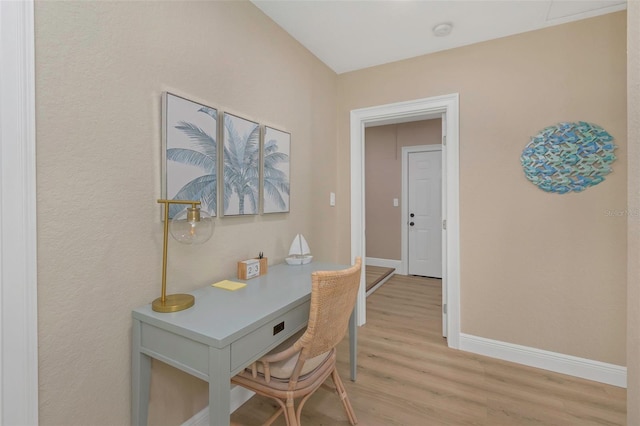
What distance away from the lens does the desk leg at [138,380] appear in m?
1.23

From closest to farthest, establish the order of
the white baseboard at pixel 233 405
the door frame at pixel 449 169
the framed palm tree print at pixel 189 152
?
the framed palm tree print at pixel 189 152, the white baseboard at pixel 233 405, the door frame at pixel 449 169

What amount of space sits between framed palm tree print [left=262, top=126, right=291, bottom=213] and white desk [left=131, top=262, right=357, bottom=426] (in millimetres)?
687

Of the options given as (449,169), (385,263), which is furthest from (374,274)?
(449,169)

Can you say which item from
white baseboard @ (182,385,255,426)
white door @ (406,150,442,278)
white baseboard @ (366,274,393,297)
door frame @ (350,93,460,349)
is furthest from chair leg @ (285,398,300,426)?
white door @ (406,150,442,278)

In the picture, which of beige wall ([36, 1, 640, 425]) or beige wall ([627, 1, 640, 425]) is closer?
beige wall ([627, 1, 640, 425])

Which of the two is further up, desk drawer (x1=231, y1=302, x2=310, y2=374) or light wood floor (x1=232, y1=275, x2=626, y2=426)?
desk drawer (x1=231, y1=302, x2=310, y2=374)

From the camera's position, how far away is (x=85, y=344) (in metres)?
1.11

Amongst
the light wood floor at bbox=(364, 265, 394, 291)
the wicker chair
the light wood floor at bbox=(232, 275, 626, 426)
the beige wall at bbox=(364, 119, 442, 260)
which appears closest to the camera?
the wicker chair

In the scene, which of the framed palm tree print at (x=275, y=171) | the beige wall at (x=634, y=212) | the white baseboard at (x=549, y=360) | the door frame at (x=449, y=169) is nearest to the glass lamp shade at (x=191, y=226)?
the framed palm tree print at (x=275, y=171)

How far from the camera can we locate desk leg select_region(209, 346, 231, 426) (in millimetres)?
1012

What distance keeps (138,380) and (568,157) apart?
2811mm

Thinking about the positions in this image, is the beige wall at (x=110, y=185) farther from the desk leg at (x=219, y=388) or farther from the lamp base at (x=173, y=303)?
the desk leg at (x=219, y=388)

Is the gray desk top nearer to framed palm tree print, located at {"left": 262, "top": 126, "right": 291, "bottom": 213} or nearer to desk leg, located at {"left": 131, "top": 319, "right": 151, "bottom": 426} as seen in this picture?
desk leg, located at {"left": 131, "top": 319, "right": 151, "bottom": 426}

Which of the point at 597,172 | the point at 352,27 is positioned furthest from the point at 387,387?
the point at 352,27
